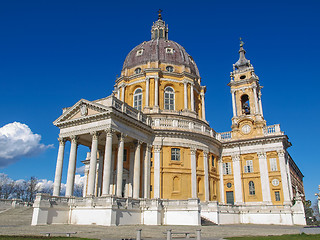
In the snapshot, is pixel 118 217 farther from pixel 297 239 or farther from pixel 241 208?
pixel 241 208

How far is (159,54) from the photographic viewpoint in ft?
137

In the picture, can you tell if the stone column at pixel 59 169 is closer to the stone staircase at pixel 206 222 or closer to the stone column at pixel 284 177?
the stone staircase at pixel 206 222

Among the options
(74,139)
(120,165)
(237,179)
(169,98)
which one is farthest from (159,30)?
(120,165)

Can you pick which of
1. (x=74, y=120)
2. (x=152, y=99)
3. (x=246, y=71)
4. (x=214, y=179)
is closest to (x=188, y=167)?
(x=214, y=179)

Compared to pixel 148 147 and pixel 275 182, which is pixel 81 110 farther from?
pixel 275 182

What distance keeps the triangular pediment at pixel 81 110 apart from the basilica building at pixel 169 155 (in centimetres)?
10

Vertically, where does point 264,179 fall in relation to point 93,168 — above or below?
above

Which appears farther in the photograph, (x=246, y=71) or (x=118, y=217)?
(x=246, y=71)

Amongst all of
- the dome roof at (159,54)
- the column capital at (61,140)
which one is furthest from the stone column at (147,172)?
the dome roof at (159,54)

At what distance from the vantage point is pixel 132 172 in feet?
101

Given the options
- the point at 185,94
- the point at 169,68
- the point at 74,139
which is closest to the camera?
the point at 74,139

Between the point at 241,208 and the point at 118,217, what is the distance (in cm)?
1637

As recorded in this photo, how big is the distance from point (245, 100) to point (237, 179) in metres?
12.9

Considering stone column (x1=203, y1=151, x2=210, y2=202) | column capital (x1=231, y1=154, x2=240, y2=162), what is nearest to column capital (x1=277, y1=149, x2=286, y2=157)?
column capital (x1=231, y1=154, x2=240, y2=162)
